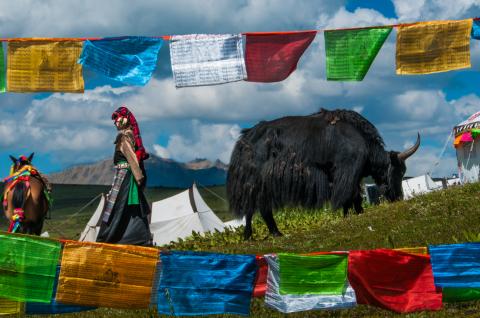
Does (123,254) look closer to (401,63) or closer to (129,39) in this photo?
(129,39)

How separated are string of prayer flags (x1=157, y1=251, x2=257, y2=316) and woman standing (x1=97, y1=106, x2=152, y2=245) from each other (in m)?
2.39

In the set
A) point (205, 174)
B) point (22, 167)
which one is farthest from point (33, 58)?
point (205, 174)

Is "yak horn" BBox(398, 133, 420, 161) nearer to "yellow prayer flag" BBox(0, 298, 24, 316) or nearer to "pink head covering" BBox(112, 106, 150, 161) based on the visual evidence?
"pink head covering" BBox(112, 106, 150, 161)

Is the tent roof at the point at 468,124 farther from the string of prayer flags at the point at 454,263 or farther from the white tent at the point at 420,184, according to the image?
the string of prayer flags at the point at 454,263

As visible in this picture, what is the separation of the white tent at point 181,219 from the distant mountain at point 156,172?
2937 inches

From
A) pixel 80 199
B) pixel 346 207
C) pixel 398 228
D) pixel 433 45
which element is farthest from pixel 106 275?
pixel 80 199

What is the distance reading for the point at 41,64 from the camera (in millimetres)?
9953

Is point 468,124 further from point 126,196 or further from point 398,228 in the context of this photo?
point 126,196

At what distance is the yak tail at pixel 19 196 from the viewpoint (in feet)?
37.0

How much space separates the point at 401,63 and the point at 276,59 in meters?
1.77

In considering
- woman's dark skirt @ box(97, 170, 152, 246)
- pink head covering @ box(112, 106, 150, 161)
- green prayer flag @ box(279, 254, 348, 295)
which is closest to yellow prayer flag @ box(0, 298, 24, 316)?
green prayer flag @ box(279, 254, 348, 295)

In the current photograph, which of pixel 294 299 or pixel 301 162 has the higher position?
pixel 301 162

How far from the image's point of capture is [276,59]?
1011 cm

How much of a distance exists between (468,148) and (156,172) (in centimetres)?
9533
